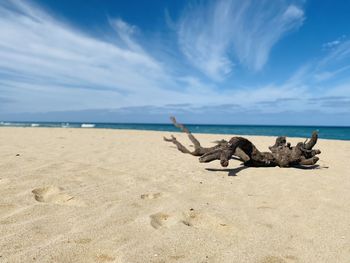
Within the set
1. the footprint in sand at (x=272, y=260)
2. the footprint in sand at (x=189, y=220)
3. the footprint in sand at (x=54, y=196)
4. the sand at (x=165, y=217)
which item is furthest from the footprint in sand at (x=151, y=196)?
the footprint in sand at (x=272, y=260)

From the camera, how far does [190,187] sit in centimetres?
422

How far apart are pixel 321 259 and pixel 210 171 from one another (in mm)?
3383

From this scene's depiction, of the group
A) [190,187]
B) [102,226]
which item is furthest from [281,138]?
[102,226]

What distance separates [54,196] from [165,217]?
4.63 feet

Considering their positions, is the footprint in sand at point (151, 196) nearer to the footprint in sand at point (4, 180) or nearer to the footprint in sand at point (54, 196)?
the footprint in sand at point (54, 196)

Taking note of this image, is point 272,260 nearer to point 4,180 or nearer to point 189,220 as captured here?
point 189,220

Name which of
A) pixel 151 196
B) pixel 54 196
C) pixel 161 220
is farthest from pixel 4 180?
pixel 161 220

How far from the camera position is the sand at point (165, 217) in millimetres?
2240

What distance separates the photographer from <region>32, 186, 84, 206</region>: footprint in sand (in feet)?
10.7

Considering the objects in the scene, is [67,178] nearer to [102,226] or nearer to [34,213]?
[34,213]

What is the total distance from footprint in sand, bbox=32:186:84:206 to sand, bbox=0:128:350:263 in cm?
1

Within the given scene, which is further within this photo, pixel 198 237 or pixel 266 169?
pixel 266 169

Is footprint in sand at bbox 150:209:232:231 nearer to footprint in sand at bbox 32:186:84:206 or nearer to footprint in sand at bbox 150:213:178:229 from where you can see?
footprint in sand at bbox 150:213:178:229

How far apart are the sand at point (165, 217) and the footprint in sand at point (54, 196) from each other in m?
0.01
